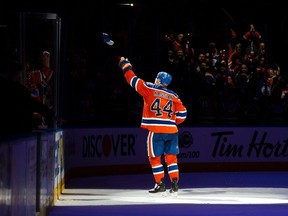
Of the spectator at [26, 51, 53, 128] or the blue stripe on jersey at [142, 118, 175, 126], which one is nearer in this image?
the spectator at [26, 51, 53, 128]

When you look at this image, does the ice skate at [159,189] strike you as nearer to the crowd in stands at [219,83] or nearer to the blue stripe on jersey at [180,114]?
the blue stripe on jersey at [180,114]

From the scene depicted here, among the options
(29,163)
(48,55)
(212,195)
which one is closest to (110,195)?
(212,195)

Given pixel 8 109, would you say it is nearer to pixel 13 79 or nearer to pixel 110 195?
pixel 13 79

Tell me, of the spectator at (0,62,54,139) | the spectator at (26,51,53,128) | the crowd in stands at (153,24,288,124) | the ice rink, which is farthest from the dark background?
the spectator at (0,62,54,139)

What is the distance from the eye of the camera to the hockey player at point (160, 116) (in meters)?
13.2

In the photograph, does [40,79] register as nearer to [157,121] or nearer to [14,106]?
[157,121]

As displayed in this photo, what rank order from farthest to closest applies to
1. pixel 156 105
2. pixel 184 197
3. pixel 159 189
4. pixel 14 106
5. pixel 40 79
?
pixel 159 189 → pixel 156 105 → pixel 184 197 → pixel 40 79 → pixel 14 106

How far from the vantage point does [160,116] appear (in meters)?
13.2

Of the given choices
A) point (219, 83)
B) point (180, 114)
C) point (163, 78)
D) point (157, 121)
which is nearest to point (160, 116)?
point (157, 121)

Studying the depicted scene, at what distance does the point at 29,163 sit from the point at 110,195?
234 inches

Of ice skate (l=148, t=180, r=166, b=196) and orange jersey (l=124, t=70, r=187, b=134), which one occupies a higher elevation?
orange jersey (l=124, t=70, r=187, b=134)

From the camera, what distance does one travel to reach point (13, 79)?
8.45 metres

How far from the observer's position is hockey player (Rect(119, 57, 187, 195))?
43.2 ft

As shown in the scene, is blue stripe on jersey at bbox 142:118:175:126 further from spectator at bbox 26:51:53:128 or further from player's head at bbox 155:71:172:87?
spectator at bbox 26:51:53:128
